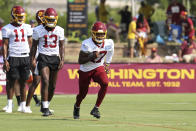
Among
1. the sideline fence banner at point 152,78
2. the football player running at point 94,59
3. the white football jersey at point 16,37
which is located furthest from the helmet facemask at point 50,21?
the sideline fence banner at point 152,78

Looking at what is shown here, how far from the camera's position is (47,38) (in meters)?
14.7

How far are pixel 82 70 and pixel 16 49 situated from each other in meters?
2.23

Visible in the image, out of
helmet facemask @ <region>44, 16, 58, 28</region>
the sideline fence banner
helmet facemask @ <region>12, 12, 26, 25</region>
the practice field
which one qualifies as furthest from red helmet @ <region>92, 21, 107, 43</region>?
the sideline fence banner

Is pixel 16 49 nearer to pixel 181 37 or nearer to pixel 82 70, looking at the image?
pixel 82 70

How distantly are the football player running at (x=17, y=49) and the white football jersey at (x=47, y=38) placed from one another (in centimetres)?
100

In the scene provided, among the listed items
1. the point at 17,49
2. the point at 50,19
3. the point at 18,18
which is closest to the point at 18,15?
the point at 18,18

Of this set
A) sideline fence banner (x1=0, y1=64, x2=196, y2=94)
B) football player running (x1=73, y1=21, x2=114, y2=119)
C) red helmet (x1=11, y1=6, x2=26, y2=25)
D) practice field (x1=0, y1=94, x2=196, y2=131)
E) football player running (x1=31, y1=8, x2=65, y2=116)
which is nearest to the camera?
practice field (x1=0, y1=94, x2=196, y2=131)

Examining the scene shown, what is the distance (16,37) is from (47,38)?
1159 millimetres

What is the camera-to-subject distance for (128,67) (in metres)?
24.6

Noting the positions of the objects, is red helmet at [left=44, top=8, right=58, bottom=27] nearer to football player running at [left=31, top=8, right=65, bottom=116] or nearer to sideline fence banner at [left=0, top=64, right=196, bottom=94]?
football player running at [left=31, top=8, right=65, bottom=116]

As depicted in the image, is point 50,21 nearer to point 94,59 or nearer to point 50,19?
point 50,19

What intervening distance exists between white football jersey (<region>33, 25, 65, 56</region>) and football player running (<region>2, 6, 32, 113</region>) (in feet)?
3.27

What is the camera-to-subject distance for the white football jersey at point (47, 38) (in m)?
14.7

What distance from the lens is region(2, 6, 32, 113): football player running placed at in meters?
15.5
